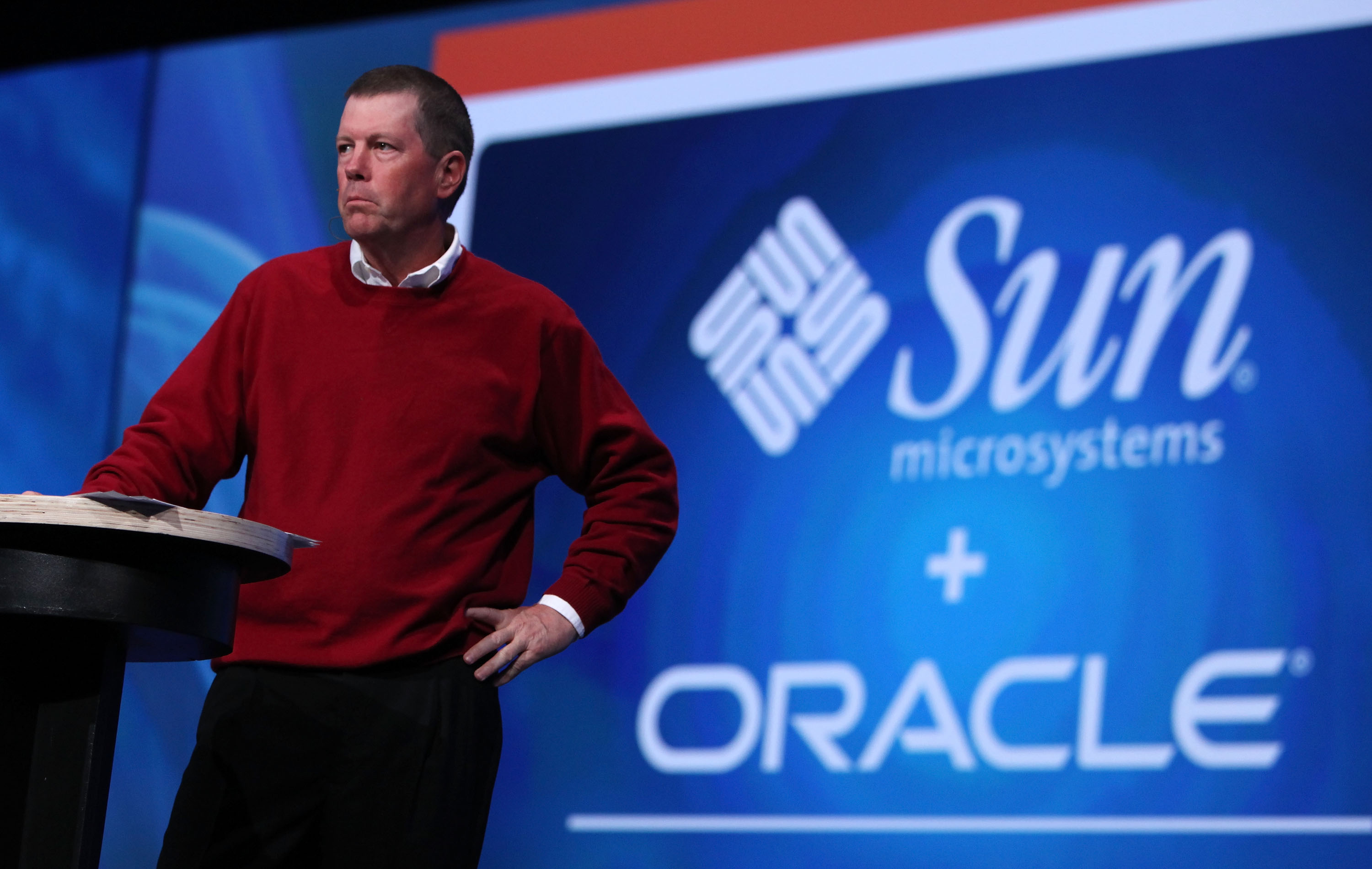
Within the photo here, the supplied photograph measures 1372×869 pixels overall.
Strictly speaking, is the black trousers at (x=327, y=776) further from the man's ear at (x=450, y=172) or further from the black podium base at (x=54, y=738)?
the man's ear at (x=450, y=172)

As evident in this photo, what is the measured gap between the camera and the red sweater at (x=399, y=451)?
158cm

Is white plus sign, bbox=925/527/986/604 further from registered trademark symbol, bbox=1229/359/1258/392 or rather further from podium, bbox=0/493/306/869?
podium, bbox=0/493/306/869

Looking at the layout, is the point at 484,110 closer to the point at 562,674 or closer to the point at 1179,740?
the point at 562,674

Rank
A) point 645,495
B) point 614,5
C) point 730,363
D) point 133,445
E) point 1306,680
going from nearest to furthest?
A: point 133,445 < point 645,495 < point 1306,680 < point 730,363 < point 614,5

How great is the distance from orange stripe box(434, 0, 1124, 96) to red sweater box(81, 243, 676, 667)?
1996 mm

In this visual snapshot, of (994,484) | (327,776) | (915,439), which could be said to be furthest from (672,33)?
(327,776)

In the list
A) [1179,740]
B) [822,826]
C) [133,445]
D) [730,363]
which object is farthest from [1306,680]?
[133,445]

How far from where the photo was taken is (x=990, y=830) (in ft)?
9.94

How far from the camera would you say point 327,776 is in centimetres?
156

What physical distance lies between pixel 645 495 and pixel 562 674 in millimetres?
1878

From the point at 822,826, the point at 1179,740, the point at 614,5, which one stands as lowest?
the point at 822,826

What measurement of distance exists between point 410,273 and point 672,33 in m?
2.18

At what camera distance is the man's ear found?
174cm

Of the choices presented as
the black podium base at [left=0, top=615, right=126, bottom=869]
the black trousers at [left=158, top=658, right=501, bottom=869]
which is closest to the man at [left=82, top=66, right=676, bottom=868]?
the black trousers at [left=158, top=658, right=501, bottom=869]
